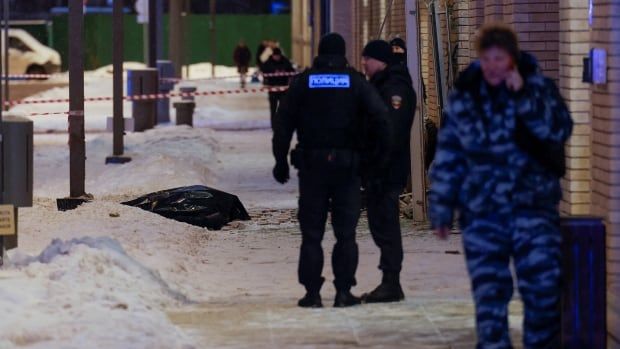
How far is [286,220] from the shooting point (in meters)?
15.0

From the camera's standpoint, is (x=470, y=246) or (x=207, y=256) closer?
(x=470, y=246)

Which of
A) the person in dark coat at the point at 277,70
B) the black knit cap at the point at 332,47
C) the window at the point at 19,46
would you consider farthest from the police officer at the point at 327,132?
the window at the point at 19,46

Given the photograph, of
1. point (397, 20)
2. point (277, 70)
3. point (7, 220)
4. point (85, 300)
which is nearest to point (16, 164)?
point (7, 220)

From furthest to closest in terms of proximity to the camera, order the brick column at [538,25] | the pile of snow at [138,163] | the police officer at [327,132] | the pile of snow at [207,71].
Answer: the pile of snow at [207,71], the pile of snow at [138,163], the brick column at [538,25], the police officer at [327,132]

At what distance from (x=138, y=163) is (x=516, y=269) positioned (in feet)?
44.3

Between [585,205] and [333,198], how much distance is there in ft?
5.52

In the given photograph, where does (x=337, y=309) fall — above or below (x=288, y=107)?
below

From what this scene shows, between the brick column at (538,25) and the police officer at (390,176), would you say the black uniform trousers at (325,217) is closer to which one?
the police officer at (390,176)

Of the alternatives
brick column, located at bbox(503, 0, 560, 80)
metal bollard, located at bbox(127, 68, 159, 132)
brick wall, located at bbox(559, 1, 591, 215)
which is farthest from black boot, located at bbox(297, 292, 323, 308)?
metal bollard, located at bbox(127, 68, 159, 132)

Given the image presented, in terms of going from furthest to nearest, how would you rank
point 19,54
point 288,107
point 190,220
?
point 19,54, point 190,220, point 288,107

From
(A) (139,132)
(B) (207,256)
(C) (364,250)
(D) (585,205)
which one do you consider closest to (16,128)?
(B) (207,256)

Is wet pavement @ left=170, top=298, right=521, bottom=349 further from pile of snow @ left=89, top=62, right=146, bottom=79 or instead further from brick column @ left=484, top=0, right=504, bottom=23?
pile of snow @ left=89, top=62, right=146, bottom=79

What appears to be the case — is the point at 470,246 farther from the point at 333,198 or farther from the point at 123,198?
the point at 123,198

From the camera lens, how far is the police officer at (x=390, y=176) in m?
→ 9.93
